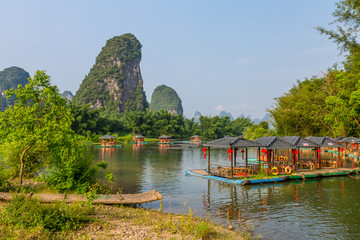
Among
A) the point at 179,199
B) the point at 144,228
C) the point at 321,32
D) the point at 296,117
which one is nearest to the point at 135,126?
the point at 296,117

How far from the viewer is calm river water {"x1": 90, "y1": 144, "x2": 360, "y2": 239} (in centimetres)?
1073

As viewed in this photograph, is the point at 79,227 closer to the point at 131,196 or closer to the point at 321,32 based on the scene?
the point at 131,196

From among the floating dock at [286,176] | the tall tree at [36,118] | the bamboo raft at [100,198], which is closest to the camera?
the bamboo raft at [100,198]

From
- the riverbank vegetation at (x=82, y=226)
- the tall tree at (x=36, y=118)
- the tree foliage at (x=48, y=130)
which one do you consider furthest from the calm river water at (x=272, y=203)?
the tall tree at (x=36, y=118)

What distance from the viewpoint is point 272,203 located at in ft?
47.2

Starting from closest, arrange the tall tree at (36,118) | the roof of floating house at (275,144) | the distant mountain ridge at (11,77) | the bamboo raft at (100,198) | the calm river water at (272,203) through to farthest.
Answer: the calm river water at (272,203) < the bamboo raft at (100,198) < the tall tree at (36,118) < the roof of floating house at (275,144) < the distant mountain ridge at (11,77)

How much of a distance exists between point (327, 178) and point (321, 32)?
14.5m

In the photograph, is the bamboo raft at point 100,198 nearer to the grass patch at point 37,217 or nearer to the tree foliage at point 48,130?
the tree foliage at point 48,130

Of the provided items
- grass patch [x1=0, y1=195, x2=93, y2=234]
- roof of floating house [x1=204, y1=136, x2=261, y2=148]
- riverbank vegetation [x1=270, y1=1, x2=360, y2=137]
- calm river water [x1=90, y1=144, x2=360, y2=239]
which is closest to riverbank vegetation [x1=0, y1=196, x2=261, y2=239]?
grass patch [x1=0, y1=195, x2=93, y2=234]

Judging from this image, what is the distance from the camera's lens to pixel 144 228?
932cm

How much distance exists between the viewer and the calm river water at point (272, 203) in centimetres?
1073

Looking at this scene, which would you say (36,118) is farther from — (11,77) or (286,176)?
(11,77)

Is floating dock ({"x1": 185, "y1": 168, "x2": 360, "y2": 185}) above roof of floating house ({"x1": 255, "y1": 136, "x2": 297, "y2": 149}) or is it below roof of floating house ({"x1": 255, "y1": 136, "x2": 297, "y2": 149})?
below

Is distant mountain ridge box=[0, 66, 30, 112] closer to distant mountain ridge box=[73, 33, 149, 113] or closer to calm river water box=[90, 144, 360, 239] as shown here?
distant mountain ridge box=[73, 33, 149, 113]
